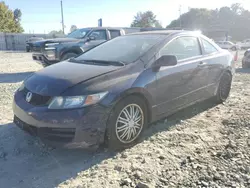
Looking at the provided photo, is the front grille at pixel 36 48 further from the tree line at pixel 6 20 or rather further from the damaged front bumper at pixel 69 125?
the tree line at pixel 6 20

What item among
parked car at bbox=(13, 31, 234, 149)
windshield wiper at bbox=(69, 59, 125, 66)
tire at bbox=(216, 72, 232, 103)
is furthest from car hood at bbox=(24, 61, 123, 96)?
tire at bbox=(216, 72, 232, 103)

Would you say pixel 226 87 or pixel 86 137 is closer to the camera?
pixel 86 137

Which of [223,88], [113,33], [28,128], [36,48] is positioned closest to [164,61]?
[28,128]

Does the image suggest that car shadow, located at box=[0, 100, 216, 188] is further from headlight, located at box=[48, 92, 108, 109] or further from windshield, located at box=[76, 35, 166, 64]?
windshield, located at box=[76, 35, 166, 64]

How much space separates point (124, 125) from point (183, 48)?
1.88 meters

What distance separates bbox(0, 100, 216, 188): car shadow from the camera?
9.43ft

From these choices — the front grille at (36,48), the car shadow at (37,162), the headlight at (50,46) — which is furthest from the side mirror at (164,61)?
the front grille at (36,48)

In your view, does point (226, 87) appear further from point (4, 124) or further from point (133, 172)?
point (4, 124)

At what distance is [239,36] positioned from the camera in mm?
71000

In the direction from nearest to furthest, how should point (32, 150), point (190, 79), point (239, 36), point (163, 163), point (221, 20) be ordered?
point (163, 163) < point (32, 150) < point (190, 79) < point (239, 36) < point (221, 20)

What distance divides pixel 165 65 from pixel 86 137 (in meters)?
1.53

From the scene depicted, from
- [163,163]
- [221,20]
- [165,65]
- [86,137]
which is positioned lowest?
[163,163]

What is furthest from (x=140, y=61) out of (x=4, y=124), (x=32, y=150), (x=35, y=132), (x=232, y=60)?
(x=232, y=60)

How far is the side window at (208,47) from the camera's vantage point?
16.3 ft
